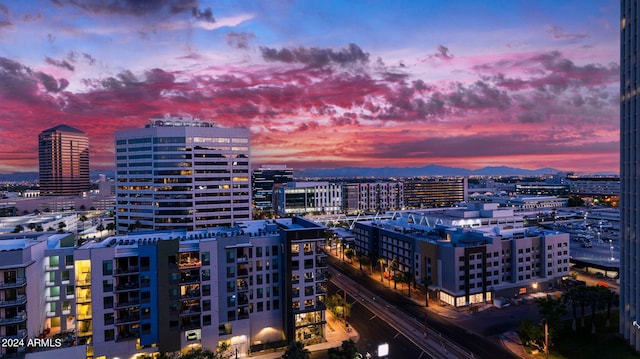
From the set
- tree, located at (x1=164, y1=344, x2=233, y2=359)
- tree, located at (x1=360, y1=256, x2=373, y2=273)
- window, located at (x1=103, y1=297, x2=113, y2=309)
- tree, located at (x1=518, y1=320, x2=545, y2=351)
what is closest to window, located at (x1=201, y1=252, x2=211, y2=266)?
tree, located at (x1=164, y1=344, x2=233, y2=359)

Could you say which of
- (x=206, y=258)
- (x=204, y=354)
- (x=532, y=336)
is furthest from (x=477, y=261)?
(x=204, y=354)

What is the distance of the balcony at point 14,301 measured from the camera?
58156 mm

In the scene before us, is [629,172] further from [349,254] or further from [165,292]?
[165,292]

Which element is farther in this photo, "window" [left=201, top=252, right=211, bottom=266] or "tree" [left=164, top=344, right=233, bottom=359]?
"window" [left=201, top=252, right=211, bottom=266]

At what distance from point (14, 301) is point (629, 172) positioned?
108 m

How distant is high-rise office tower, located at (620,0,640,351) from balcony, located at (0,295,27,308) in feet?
335

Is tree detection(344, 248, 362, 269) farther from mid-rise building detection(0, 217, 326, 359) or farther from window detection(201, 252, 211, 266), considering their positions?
window detection(201, 252, 211, 266)

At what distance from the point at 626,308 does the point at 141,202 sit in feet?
556

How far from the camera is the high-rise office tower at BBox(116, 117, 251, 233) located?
16525 centimetres

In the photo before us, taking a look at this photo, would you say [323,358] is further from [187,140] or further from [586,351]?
[187,140]

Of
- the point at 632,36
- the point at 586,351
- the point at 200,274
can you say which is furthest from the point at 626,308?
the point at 200,274

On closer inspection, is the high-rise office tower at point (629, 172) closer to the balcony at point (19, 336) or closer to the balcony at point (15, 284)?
the balcony at point (19, 336)

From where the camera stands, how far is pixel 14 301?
193ft

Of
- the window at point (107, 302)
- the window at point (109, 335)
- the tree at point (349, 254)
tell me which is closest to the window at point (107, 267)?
the window at point (107, 302)
